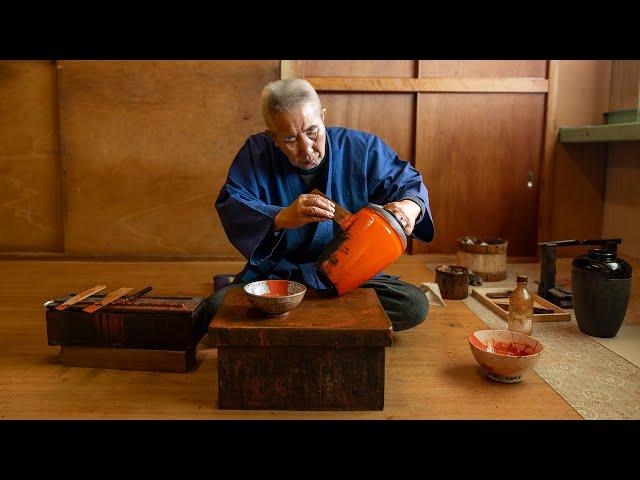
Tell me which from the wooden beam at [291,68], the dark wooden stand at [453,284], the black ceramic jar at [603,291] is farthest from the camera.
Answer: the wooden beam at [291,68]

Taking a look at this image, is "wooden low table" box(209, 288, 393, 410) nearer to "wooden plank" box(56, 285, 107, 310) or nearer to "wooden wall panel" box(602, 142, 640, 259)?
"wooden plank" box(56, 285, 107, 310)

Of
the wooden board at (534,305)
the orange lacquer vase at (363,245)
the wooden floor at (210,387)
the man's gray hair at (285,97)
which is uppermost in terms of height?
the man's gray hair at (285,97)

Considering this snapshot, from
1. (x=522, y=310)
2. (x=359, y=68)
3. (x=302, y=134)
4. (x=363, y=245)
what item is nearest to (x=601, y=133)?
(x=359, y=68)

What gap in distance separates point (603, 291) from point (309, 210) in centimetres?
147

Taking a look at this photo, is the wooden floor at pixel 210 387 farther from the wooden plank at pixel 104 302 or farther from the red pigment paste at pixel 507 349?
the wooden plank at pixel 104 302

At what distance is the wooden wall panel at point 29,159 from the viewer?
4.43m

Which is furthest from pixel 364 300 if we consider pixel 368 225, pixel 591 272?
pixel 591 272

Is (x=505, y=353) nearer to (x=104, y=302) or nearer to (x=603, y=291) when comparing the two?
(x=603, y=291)

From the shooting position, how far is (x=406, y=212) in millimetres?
2223

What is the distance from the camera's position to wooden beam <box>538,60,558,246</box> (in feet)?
14.6

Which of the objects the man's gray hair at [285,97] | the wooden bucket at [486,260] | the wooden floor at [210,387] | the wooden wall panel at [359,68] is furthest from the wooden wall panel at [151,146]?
the man's gray hair at [285,97]

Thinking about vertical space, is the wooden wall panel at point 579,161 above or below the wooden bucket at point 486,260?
above

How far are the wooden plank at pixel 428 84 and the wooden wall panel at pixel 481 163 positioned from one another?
67 millimetres

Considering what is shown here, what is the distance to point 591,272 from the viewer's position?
2.72 metres
